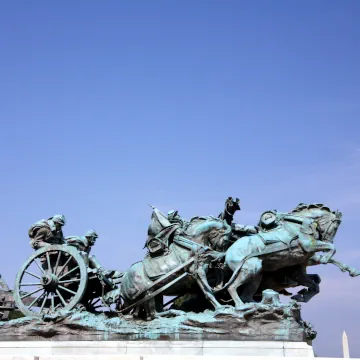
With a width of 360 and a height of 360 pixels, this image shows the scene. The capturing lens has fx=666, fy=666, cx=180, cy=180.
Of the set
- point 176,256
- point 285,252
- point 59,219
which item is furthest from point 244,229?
point 59,219

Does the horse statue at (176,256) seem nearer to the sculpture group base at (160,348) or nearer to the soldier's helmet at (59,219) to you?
the sculpture group base at (160,348)

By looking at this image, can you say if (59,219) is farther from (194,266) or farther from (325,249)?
(325,249)

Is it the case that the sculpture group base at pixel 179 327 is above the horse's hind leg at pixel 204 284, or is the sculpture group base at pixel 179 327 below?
below

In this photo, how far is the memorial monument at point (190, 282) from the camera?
1262cm

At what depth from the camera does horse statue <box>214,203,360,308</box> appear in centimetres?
1344

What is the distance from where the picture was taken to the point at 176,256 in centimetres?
1350

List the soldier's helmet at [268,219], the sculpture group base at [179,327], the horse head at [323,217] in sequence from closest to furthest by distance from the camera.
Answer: the sculpture group base at [179,327], the horse head at [323,217], the soldier's helmet at [268,219]

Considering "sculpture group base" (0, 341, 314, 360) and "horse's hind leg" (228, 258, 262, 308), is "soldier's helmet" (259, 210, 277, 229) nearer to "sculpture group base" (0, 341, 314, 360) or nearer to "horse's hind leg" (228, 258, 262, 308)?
"horse's hind leg" (228, 258, 262, 308)

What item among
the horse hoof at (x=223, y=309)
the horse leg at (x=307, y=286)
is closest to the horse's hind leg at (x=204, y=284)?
the horse hoof at (x=223, y=309)

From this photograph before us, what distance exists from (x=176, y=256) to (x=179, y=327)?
4.88 feet

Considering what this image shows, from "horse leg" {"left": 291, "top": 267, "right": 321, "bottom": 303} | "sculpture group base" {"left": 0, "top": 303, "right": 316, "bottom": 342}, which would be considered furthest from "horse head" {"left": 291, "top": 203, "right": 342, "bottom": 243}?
"sculpture group base" {"left": 0, "top": 303, "right": 316, "bottom": 342}

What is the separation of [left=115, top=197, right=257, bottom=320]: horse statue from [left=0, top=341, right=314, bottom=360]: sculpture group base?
864 mm

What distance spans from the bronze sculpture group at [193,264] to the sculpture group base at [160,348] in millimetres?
784

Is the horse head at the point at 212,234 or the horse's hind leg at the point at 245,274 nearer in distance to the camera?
the horse's hind leg at the point at 245,274
